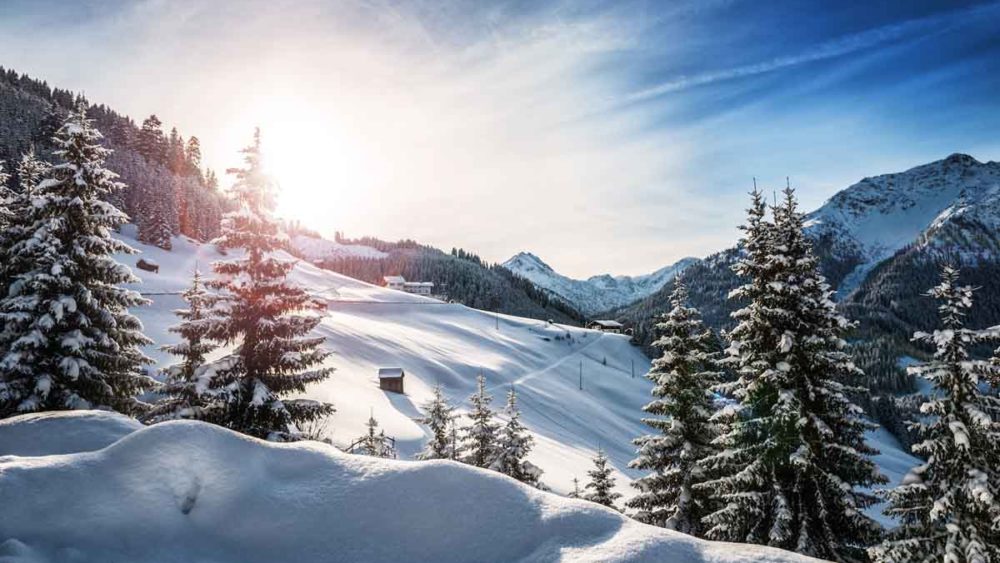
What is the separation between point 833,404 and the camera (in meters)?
14.4

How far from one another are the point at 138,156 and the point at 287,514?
134089 millimetres

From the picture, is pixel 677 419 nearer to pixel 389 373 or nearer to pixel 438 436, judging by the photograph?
pixel 438 436

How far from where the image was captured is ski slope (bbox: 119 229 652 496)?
1564 inches

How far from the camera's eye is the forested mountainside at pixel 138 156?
94.9m

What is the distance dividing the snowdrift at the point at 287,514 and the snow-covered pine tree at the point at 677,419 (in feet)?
46.6

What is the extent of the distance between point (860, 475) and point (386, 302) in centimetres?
8990

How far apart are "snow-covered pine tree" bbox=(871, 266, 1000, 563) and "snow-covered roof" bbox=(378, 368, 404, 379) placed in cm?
4106

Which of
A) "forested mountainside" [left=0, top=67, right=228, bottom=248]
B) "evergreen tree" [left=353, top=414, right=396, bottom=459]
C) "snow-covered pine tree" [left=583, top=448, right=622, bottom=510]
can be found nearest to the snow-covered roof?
"evergreen tree" [left=353, top=414, right=396, bottom=459]

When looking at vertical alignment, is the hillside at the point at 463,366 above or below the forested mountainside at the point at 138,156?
below

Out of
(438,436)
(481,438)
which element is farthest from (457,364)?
(481,438)

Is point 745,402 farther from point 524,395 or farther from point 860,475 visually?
point 524,395

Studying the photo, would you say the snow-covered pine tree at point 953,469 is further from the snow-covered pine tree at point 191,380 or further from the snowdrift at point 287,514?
the snow-covered pine tree at point 191,380

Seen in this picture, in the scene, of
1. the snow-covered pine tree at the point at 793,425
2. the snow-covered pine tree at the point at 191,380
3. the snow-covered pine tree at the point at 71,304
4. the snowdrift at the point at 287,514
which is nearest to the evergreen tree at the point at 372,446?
the snow-covered pine tree at the point at 191,380

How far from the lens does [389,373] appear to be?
4906cm
